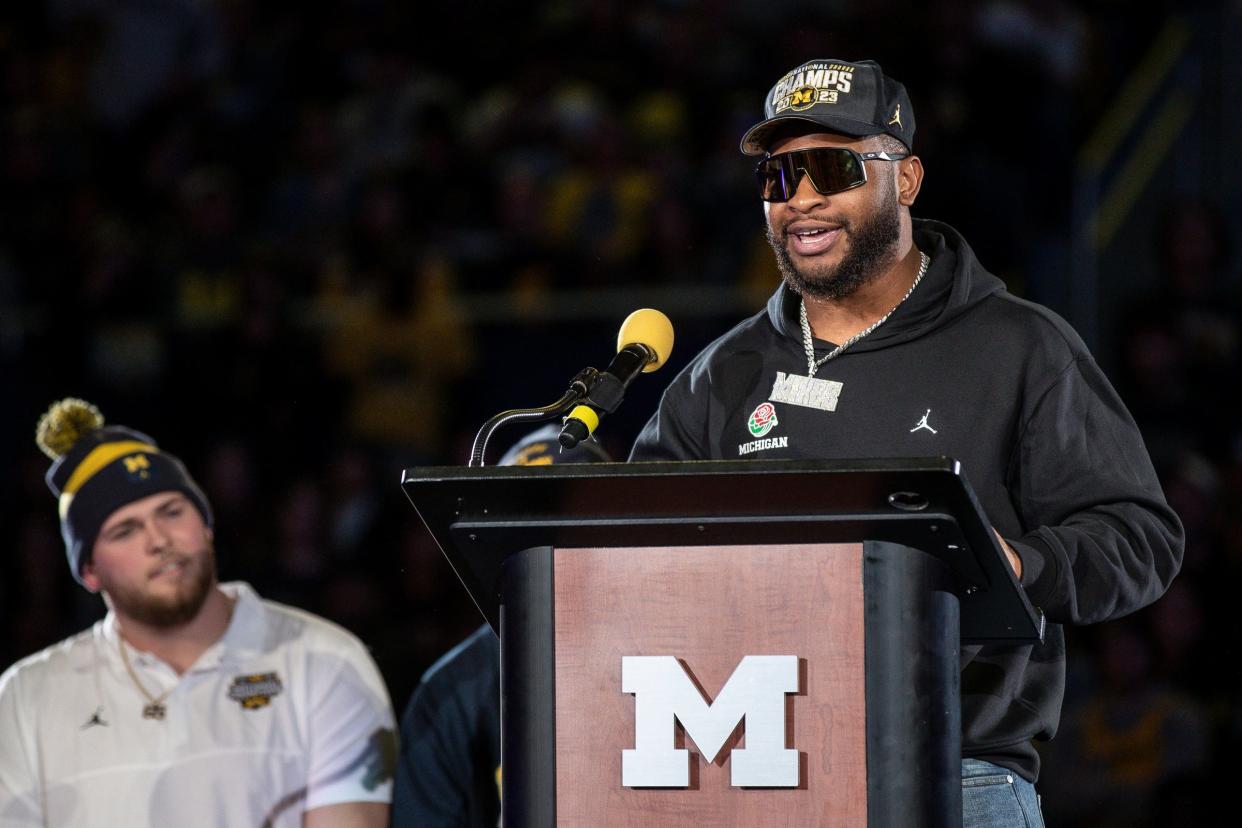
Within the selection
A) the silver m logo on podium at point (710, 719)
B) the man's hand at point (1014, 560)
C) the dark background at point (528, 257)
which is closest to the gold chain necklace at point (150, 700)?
the dark background at point (528, 257)

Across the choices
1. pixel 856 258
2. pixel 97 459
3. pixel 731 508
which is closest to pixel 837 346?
pixel 856 258

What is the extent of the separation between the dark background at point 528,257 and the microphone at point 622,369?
10.6ft

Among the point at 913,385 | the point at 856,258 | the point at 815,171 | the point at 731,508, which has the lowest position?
the point at 731,508

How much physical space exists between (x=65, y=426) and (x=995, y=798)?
2.91 metres

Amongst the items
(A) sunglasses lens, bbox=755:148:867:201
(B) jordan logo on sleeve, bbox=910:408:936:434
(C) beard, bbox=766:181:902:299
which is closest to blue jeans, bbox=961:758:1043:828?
(B) jordan logo on sleeve, bbox=910:408:936:434

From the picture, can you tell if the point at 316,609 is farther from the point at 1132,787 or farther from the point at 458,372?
the point at 1132,787

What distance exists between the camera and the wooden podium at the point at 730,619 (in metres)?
1.80

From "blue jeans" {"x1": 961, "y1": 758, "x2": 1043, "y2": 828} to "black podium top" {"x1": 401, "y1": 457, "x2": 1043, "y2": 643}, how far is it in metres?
0.34

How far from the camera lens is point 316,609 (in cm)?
611

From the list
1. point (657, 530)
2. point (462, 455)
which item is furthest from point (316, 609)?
point (657, 530)

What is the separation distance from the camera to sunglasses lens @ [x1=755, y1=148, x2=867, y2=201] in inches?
94.7

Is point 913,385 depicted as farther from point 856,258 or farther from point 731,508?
point 731,508

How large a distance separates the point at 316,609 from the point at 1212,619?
3.05 meters

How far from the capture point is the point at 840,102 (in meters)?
2.44
